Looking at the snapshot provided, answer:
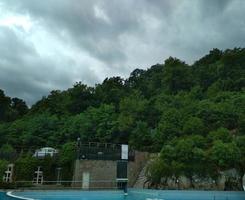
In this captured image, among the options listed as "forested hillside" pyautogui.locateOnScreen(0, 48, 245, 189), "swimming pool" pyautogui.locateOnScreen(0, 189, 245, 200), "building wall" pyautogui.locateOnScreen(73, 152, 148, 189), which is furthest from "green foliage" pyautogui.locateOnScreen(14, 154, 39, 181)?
"forested hillside" pyautogui.locateOnScreen(0, 48, 245, 189)

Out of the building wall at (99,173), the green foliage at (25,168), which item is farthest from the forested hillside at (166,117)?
the green foliage at (25,168)

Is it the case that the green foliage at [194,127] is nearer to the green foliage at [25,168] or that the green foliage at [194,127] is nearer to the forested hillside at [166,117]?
the forested hillside at [166,117]

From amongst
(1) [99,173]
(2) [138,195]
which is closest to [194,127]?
(1) [99,173]

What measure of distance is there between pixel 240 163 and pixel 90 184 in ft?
37.1

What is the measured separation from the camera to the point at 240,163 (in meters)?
29.2

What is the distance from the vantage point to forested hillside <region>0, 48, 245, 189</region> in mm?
29609

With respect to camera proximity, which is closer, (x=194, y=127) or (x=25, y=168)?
(x=25, y=168)

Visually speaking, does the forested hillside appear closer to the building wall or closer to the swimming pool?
the swimming pool

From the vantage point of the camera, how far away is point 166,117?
128ft

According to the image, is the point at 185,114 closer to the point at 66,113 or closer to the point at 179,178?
the point at 179,178

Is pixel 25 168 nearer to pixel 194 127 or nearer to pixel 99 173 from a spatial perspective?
pixel 99 173

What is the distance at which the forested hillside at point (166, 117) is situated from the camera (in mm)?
29609

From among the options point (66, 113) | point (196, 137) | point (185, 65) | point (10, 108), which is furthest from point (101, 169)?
point (10, 108)

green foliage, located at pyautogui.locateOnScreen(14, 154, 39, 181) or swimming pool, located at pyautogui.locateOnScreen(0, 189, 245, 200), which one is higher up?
green foliage, located at pyautogui.locateOnScreen(14, 154, 39, 181)
